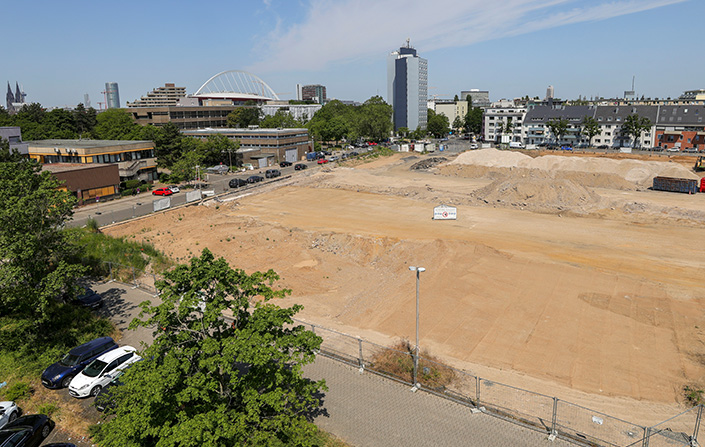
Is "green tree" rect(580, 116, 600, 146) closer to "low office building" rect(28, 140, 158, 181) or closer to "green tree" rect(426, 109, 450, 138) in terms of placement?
"green tree" rect(426, 109, 450, 138)

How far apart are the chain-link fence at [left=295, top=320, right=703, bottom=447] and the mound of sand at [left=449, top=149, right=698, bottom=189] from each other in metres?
64.2

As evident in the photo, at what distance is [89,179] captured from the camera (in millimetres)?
57594

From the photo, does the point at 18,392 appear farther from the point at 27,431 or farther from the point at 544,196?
the point at 544,196

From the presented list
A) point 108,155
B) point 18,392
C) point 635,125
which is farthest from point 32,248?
point 635,125

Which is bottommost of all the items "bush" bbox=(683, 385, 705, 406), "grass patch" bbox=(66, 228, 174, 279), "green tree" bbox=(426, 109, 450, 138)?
"bush" bbox=(683, 385, 705, 406)

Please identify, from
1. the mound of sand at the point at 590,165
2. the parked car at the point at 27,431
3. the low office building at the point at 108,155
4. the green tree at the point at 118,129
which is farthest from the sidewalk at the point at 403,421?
the green tree at the point at 118,129

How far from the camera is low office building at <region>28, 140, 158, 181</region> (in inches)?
2395

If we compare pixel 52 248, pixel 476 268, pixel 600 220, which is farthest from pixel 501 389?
pixel 600 220

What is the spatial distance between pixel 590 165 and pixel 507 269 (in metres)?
57.9

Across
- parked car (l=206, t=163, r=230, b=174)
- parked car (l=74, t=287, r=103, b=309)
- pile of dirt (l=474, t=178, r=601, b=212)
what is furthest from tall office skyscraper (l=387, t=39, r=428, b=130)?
parked car (l=74, t=287, r=103, b=309)

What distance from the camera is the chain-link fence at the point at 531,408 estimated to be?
16.4 metres

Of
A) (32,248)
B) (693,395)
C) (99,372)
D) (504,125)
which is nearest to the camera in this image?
(693,395)

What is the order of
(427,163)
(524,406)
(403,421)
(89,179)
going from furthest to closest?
(427,163) → (89,179) → (524,406) → (403,421)

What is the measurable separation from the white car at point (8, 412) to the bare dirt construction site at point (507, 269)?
14.6 m
